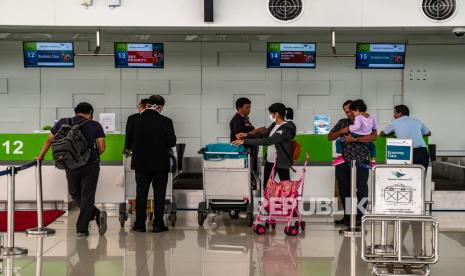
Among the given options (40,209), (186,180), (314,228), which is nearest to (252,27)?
(186,180)

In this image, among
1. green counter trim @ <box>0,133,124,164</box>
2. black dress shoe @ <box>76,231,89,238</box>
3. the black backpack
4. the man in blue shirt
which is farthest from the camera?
green counter trim @ <box>0,133,124,164</box>

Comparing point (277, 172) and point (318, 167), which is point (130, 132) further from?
point (318, 167)

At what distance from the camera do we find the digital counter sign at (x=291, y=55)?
1234 centimetres

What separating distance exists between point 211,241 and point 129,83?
5.69m

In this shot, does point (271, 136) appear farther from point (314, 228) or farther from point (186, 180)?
point (186, 180)

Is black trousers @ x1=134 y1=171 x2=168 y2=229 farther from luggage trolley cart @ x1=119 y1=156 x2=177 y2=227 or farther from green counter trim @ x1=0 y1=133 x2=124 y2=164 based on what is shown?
green counter trim @ x1=0 y1=133 x2=124 y2=164

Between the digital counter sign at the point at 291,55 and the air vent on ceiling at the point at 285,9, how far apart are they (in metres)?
1.44

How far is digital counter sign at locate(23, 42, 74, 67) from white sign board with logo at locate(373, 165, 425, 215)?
737 cm

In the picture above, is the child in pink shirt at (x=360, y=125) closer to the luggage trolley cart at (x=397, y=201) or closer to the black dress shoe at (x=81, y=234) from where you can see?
the luggage trolley cart at (x=397, y=201)

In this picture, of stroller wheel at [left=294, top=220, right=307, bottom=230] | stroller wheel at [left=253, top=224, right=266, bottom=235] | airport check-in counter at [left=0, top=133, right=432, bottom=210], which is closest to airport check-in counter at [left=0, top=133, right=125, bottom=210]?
airport check-in counter at [left=0, top=133, right=432, bottom=210]

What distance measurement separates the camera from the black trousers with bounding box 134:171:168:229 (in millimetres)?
8398

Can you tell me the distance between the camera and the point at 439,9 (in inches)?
430

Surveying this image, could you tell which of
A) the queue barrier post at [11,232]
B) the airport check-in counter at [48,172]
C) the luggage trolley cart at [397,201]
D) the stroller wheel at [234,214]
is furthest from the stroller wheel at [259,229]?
the queue barrier post at [11,232]

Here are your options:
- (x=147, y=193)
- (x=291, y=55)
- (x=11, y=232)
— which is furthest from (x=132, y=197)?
(x=291, y=55)
